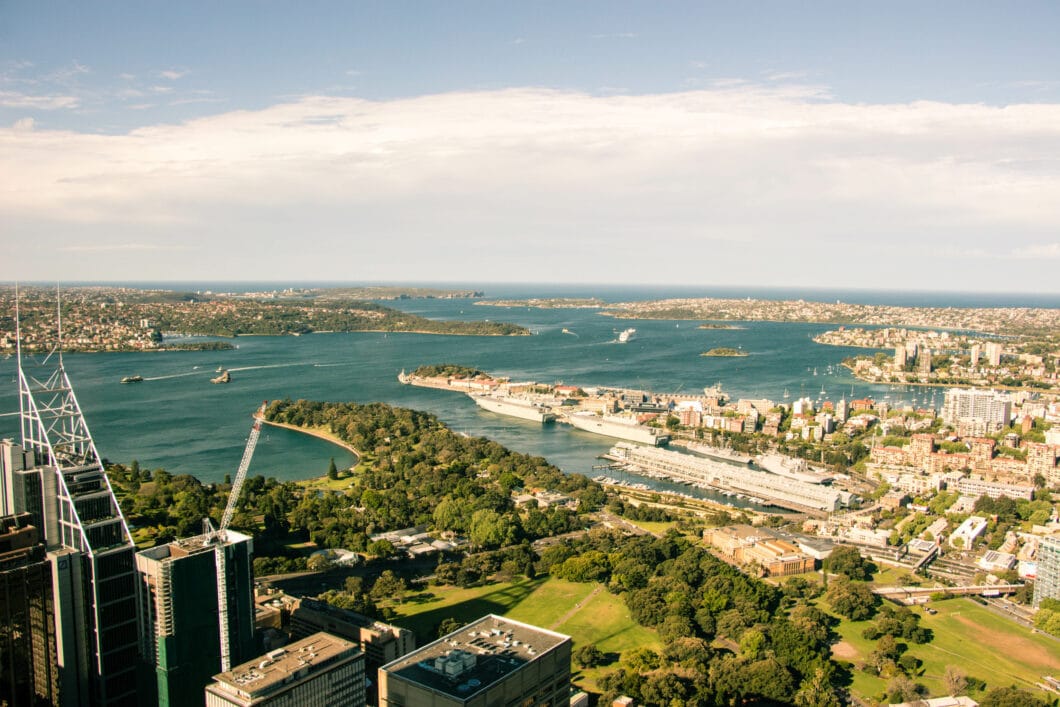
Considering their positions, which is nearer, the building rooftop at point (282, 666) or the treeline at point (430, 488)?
the building rooftop at point (282, 666)

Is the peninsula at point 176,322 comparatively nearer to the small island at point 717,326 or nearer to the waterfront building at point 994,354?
the small island at point 717,326

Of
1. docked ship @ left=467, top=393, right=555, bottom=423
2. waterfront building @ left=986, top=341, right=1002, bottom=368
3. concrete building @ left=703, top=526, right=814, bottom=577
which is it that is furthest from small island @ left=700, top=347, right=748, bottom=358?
concrete building @ left=703, top=526, right=814, bottom=577

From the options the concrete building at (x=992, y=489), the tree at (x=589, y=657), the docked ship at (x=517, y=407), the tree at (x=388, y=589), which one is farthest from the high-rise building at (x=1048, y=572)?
the docked ship at (x=517, y=407)

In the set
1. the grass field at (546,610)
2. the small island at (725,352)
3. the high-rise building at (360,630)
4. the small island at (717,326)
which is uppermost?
the small island at (717,326)

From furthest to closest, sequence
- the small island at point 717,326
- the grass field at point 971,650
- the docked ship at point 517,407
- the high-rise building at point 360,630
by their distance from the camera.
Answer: the small island at point 717,326 → the docked ship at point 517,407 → the grass field at point 971,650 → the high-rise building at point 360,630

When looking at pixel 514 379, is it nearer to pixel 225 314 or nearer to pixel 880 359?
pixel 880 359

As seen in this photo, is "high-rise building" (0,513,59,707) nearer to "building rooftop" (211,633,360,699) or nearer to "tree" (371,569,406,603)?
"building rooftop" (211,633,360,699)
